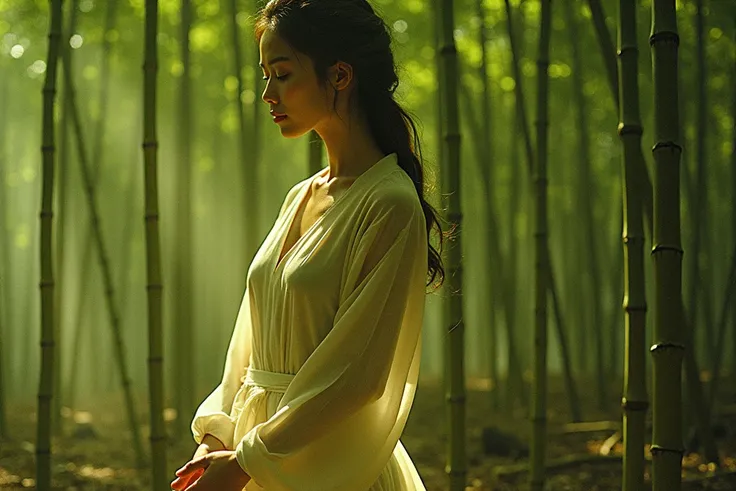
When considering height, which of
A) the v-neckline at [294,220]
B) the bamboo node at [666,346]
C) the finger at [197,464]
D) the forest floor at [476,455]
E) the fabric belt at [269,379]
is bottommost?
the forest floor at [476,455]

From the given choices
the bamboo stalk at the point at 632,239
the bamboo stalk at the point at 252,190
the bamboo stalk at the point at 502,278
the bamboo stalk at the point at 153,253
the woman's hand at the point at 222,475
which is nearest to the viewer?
the woman's hand at the point at 222,475

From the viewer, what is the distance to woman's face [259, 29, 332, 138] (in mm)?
1445

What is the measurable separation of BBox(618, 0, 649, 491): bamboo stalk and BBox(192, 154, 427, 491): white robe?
57 cm

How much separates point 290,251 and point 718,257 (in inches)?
414

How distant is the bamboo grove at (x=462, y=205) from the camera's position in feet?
6.24

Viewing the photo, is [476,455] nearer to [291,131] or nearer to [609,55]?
[609,55]

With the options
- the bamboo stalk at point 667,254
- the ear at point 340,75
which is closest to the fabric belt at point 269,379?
the ear at point 340,75

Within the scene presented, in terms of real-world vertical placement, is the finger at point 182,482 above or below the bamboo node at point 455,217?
below

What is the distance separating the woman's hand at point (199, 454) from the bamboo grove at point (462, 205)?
19.4 inches

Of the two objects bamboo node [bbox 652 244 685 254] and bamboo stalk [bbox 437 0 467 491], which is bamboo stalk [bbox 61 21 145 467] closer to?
bamboo stalk [bbox 437 0 467 491]

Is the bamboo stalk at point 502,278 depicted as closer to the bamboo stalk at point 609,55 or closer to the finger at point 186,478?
the bamboo stalk at point 609,55

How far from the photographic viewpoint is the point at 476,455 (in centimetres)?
469

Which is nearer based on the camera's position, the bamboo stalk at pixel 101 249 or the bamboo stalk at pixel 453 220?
the bamboo stalk at pixel 453 220

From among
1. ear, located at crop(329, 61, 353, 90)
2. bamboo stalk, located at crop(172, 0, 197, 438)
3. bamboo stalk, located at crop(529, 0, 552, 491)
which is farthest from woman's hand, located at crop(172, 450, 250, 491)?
bamboo stalk, located at crop(172, 0, 197, 438)
